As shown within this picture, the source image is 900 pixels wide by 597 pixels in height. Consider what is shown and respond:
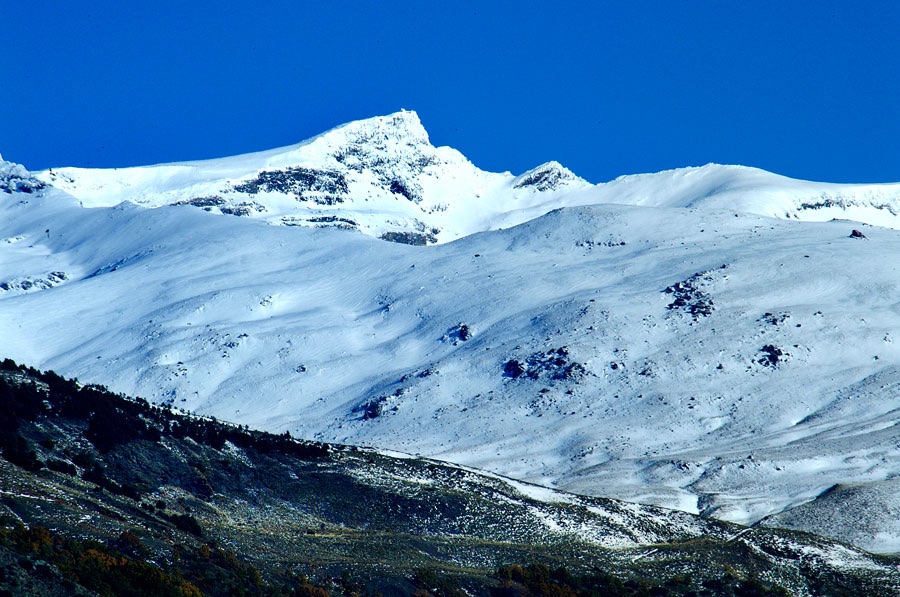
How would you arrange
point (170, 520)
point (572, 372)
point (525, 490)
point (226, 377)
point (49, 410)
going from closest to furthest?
point (170, 520) < point (49, 410) < point (525, 490) < point (572, 372) < point (226, 377)

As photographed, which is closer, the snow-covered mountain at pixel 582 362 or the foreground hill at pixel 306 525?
the foreground hill at pixel 306 525

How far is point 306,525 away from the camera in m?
66.1

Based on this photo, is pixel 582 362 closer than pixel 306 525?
No

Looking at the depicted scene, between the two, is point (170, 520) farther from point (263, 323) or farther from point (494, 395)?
point (263, 323)

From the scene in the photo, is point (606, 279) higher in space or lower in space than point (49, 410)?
higher

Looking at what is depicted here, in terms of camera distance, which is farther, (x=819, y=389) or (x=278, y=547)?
(x=819, y=389)

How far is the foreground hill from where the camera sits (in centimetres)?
4781

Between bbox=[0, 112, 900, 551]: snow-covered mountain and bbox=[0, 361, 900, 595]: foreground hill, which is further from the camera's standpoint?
bbox=[0, 112, 900, 551]: snow-covered mountain

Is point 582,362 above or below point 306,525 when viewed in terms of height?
above

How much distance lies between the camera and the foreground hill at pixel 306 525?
47.8 meters

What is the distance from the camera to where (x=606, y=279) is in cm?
18650

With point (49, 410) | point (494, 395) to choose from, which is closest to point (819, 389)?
point (494, 395)

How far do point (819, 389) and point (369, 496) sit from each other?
87960 mm

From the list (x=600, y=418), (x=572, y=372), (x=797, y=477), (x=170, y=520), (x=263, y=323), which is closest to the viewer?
(x=170, y=520)
